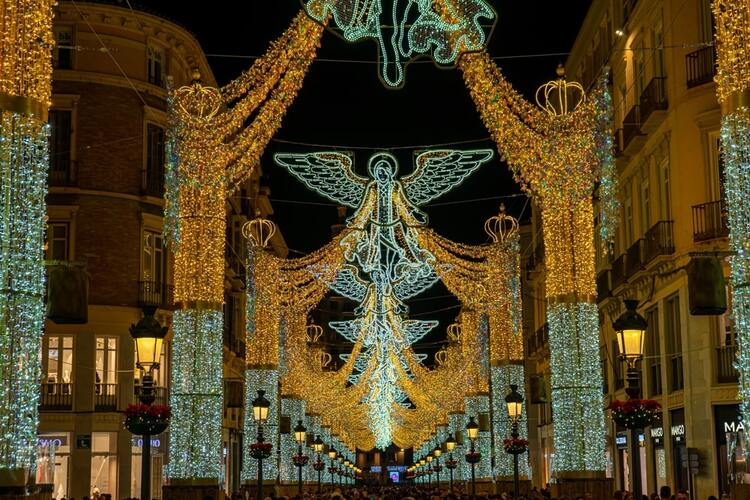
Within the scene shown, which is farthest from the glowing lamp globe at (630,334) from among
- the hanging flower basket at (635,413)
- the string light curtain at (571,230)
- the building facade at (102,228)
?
the building facade at (102,228)

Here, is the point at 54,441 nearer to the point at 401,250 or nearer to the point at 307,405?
the point at 401,250

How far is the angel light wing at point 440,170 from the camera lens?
26.9 metres

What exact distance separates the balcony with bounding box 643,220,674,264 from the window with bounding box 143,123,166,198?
17629 millimetres

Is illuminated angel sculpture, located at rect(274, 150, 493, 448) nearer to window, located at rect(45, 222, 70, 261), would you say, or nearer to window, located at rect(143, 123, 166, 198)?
window, located at rect(143, 123, 166, 198)

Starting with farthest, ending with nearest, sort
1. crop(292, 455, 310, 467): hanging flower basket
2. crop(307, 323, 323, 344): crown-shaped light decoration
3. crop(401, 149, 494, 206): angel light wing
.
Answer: crop(307, 323, 323, 344): crown-shaped light decoration < crop(292, 455, 310, 467): hanging flower basket < crop(401, 149, 494, 206): angel light wing

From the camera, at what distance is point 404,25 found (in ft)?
59.9

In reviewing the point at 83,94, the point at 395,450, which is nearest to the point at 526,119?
the point at 83,94

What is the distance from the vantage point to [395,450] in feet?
536

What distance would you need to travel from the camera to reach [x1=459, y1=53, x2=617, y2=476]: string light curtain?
20094 millimetres

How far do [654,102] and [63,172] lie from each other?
19198 millimetres

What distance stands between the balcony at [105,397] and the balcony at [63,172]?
6671 mm

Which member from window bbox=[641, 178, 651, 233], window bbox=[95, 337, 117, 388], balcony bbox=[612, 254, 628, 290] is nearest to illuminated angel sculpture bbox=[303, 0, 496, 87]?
window bbox=[641, 178, 651, 233]

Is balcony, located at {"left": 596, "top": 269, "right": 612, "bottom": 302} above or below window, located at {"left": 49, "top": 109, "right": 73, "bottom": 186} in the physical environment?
below

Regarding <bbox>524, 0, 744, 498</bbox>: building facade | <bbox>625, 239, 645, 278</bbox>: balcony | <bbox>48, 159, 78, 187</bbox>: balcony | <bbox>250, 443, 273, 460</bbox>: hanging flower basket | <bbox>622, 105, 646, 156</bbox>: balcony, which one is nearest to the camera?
<bbox>250, 443, 273, 460</bbox>: hanging flower basket
